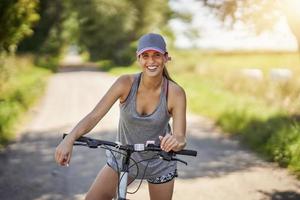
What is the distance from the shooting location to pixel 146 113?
3.57m

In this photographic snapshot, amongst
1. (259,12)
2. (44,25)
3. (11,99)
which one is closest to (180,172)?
(259,12)

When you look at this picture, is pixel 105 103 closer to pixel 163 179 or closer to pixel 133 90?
pixel 133 90

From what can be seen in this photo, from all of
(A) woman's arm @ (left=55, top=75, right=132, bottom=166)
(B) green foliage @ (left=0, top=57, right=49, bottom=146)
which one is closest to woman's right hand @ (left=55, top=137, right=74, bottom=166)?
(A) woman's arm @ (left=55, top=75, right=132, bottom=166)

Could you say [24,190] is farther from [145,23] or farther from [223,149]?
[145,23]

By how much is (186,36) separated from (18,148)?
217 ft

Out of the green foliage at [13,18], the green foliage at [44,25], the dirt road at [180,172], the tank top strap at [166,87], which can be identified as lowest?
the dirt road at [180,172]

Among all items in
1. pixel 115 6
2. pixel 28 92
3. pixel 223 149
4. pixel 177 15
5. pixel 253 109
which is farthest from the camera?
pixel 177 15

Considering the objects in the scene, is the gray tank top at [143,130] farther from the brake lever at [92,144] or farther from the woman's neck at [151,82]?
the brake lever at [92,144]

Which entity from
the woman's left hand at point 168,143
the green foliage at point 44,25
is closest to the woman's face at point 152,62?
the woman's left hand at point 168,143

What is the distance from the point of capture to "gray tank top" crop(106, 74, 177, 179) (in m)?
3.56

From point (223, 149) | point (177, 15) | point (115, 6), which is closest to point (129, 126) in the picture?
point (223, 149)

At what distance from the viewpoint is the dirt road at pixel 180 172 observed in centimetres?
726

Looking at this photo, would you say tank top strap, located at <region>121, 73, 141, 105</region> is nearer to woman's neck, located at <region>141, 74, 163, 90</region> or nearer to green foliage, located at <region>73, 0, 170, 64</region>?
woman's neck, located at <region>141, 74, 163, 90</region>

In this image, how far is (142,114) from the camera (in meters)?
3.58
